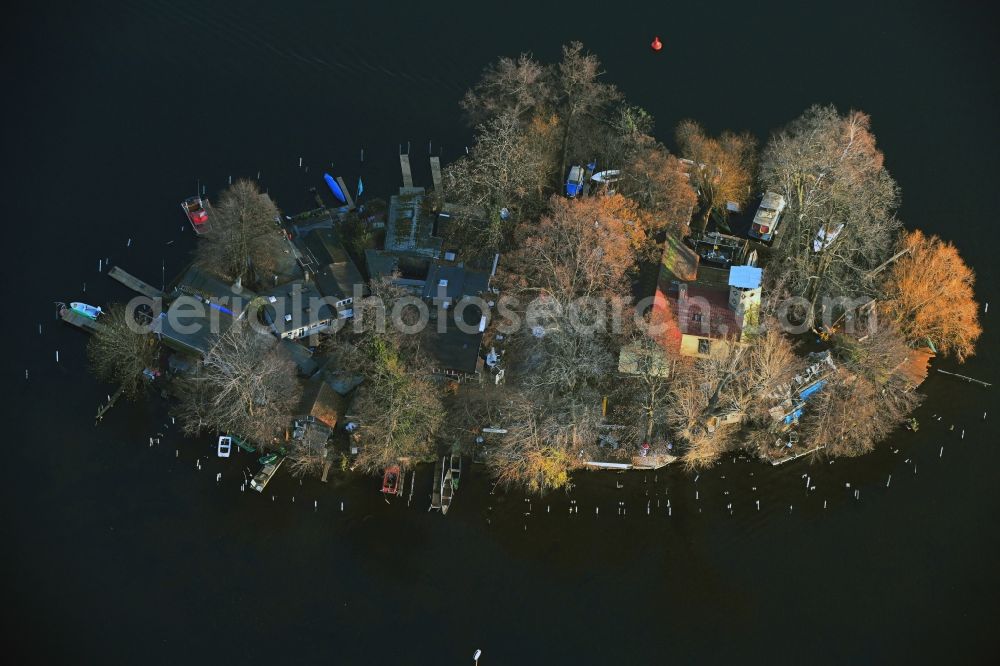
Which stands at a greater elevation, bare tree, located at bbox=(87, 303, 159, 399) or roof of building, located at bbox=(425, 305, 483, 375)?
roof of building, located at bbox=(425, 305, 483, 375)

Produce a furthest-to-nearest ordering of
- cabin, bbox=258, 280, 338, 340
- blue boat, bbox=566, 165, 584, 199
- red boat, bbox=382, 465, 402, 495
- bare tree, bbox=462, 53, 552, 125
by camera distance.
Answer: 1. blue boat, bbox=566, 165, 584, 199
2. bare tree, bbox=462, 53, 552, 125
3. cabin, bbox=258, 280, 338, 340
4. red boat, bbox=382, 465, 402, 495

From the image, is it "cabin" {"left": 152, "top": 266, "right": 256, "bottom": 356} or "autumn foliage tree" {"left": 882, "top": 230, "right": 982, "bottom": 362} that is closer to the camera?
"cabin" {"left": 152, "top": 266, "right": 256, "bottom": 356}

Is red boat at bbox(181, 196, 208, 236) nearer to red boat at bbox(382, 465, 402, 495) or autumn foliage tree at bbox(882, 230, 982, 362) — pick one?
red boat at bbox(382, 465, 402, 495)

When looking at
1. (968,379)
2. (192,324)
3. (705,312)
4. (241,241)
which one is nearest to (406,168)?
(241,241)

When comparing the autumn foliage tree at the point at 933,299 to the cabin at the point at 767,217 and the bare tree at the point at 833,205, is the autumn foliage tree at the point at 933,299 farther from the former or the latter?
the cabin at the point at 767,217

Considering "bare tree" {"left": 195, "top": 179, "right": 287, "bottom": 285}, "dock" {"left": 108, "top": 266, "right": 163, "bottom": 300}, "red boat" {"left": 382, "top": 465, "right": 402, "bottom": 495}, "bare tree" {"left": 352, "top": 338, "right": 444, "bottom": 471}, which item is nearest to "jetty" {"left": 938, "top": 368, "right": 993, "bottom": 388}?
"bare tree" {"left": 352, "top": 338, "right": 444, "bottom": 471}

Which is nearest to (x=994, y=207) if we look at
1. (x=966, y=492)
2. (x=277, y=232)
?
(x=966, y=492)
